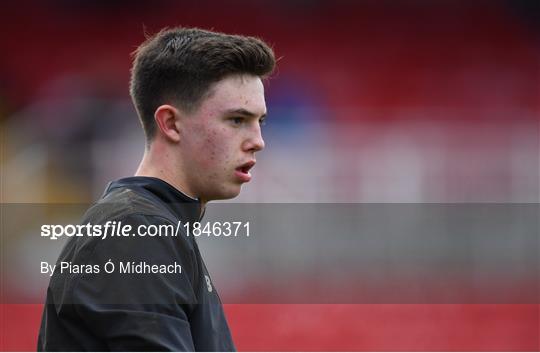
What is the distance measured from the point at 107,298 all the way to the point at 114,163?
2.59 m

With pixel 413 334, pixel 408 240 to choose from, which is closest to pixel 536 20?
pixel 408 240

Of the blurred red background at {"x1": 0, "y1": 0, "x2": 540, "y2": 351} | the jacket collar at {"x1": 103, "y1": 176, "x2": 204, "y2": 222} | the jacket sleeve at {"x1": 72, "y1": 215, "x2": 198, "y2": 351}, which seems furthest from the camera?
the blurred red background at {"x1": 0, "y1": 0, "x2": 540, "y2": 351}

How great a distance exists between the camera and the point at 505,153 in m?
3.70

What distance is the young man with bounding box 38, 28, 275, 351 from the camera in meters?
0.98

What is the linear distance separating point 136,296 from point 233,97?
35cm

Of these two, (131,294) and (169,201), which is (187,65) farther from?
(131,294)

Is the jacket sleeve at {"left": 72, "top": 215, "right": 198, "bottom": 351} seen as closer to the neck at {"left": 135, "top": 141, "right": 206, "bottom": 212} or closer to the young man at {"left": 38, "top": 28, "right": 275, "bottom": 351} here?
the young man at {"left": 38, "top": 28, "right": 275, "bottom": 351}

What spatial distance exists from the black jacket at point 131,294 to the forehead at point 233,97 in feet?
0.56

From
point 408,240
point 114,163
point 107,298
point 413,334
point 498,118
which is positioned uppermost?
point 498,118

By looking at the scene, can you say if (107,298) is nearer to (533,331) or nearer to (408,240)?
(408,240)

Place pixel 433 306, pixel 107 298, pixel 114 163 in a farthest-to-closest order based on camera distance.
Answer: pixel 433 306 < pixel 114 163 < pixel 107 298

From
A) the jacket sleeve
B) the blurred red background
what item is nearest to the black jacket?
the jacket sleeve

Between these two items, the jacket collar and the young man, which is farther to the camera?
the jacket collar

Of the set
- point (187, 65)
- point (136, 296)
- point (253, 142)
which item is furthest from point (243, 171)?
point (136, 296)
